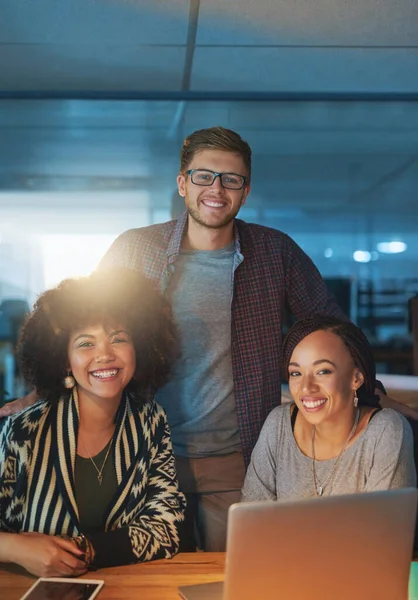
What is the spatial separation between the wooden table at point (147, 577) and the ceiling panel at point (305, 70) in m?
2.69

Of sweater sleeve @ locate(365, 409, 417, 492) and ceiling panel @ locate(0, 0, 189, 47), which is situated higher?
ceiling panel @ locate(0, 0, 189, 47)

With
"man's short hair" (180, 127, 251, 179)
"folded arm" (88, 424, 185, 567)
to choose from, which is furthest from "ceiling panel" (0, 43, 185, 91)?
"folded arm" (88, 424, 185, 567)

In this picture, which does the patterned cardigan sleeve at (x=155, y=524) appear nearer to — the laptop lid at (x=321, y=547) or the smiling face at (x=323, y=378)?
the smiling face at (x=323, y=378)

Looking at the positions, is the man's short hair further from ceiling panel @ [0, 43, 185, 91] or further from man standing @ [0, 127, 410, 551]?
ceiling panel @ [0, 43, 185, 91]

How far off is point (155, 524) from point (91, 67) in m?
2.92

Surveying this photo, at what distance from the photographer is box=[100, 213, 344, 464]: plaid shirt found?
2428mm

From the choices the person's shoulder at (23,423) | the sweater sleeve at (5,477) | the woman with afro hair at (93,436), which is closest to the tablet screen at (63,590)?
the woman with afro hair at (93,436)

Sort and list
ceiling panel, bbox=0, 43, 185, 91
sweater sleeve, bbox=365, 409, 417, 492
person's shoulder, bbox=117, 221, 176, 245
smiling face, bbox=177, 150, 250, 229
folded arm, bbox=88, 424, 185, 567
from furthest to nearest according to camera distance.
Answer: ceiling panel, bbox=0, 43, 185, 91 → person's shoulder, bbox=117, 221, 176, 245 → smiling face, bbox=177, 150, 250, 229 → sweater sleeve, bbox=365, 409, 417, 492 → folded arm, bbox=88, 424, 185, 567

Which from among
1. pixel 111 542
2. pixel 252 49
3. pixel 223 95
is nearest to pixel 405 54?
pixel 252 49

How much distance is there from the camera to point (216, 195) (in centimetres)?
235

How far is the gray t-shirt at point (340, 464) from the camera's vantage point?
1933 millimetres

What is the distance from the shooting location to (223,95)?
464 cm

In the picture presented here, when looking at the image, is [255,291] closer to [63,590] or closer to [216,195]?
[216,195]

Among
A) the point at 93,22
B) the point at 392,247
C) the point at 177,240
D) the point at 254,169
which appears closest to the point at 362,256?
the point at 392,247
